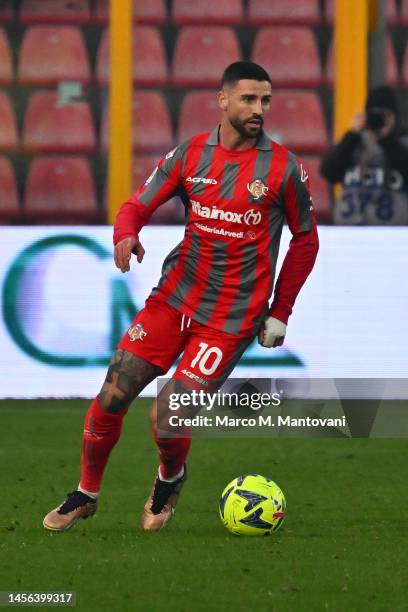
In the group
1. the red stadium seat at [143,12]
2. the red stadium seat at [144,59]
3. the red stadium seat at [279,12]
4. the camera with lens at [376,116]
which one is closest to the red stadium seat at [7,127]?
the red stadium seat at [144,59]

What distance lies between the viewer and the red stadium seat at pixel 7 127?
408 inches

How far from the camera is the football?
541 cm

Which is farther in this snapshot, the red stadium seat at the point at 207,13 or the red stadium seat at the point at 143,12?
the red stadium seat at the point at 207,13

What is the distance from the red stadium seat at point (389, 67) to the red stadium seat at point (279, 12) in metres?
0.47

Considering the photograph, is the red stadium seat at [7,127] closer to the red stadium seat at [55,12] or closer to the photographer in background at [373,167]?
the red stadium seat at [55,12]

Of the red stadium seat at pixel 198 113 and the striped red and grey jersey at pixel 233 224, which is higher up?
the striped red and grey jersey at pixel 233 224

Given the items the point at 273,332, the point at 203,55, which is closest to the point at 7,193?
the point at 203,55

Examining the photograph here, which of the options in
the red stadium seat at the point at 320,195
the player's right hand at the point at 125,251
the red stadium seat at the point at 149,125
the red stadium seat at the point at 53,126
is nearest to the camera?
the player's right hand at the point at 125,251

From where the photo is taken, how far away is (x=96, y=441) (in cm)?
546

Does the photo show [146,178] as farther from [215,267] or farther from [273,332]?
[273,332]

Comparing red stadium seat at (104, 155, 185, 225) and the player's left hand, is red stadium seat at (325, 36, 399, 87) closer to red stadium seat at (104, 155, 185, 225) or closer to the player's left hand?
red stadium seat at (104, 155, 185, 225)

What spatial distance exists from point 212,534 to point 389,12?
591 centimetres

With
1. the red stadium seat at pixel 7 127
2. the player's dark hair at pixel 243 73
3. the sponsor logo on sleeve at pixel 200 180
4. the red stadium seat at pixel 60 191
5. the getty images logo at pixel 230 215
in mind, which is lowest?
the red stadium seat at pixel 60 191

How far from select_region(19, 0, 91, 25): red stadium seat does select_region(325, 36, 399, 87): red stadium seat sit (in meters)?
1.79
